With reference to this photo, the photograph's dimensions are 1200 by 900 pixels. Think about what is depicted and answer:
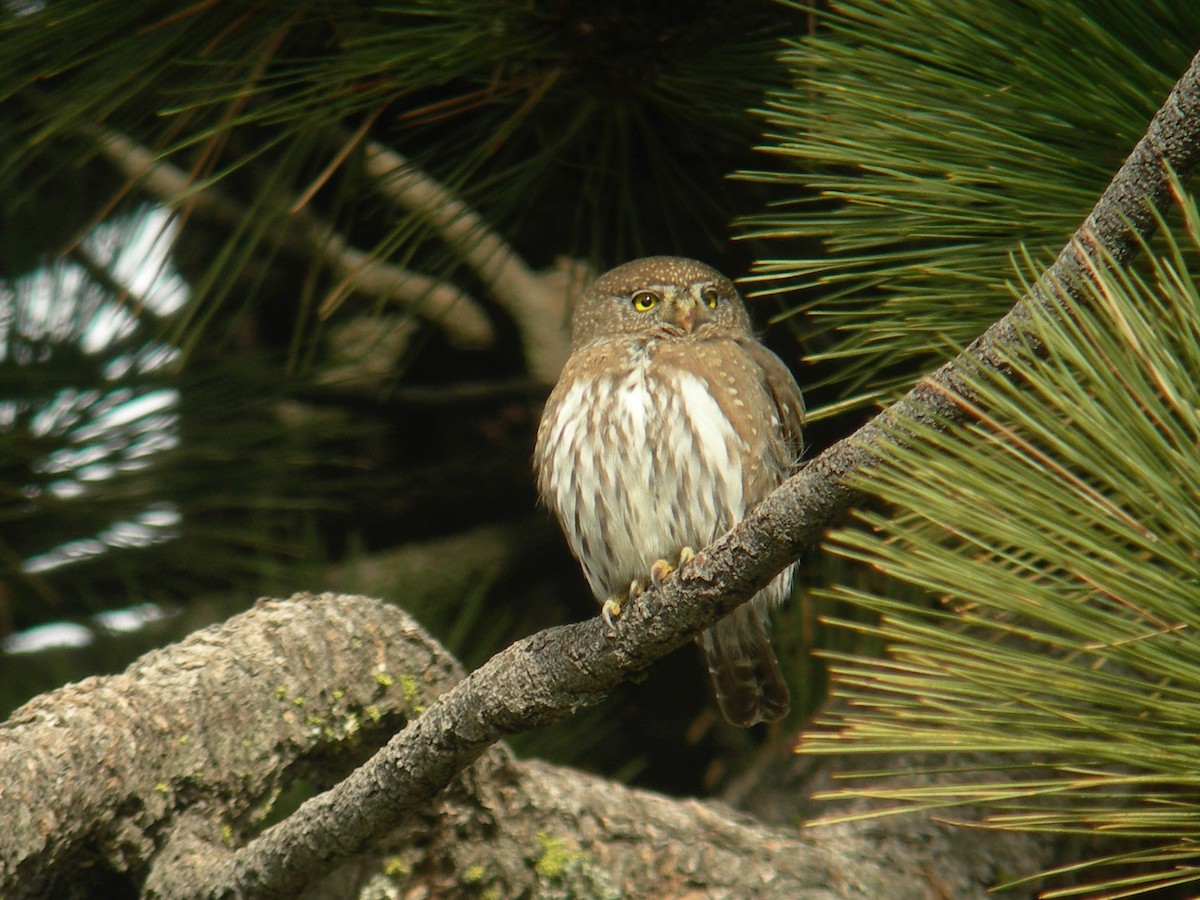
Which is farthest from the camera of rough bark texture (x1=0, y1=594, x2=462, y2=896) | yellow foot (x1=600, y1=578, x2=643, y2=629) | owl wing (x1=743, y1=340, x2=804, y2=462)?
owl wing (x1=743, y1=340, x2=804, y2=462)

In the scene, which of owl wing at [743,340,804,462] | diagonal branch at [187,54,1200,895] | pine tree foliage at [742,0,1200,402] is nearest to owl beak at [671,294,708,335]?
owl wing at [743,340,804,462]

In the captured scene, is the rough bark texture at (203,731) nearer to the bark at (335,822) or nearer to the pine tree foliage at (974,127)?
the bark at (335,822)

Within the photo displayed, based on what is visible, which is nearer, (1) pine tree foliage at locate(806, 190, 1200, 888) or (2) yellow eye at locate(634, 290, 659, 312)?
(1) pine tree foliage at locate(806, 190, 1200, 888)

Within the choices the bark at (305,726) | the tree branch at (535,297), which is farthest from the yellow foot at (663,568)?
the tree branch at (535,297)

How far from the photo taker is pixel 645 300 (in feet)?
10.3

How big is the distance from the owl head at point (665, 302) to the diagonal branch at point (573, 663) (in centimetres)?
121

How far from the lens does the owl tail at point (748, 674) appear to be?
2.94m

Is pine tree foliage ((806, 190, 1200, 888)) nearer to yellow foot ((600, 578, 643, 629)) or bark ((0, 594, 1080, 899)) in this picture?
yellow foot ((600, 578, 643, 629))

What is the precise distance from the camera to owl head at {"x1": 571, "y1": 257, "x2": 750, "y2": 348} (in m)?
3.11

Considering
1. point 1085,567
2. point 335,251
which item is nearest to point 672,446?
point 335,251

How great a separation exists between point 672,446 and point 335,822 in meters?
1.09

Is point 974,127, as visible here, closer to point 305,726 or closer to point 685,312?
point 685,312

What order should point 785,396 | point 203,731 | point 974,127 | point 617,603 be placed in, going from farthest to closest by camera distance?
point 785,396 → point 617,603 → point 203,731 → point 974,127

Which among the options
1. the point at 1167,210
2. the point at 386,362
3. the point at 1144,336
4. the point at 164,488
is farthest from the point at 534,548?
the point at 1144,336
